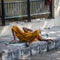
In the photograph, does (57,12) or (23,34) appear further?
(57,12)

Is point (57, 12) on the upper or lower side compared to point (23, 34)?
upper

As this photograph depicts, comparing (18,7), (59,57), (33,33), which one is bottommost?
(59,57)

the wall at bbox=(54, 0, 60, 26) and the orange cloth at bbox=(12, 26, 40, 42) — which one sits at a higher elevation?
the wall at bbox=(54, 0, 60, 26)

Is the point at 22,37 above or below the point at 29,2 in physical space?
below

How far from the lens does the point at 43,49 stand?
946 cm

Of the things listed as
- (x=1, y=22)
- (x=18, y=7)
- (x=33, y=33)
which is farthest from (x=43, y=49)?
(x=18, y=7)

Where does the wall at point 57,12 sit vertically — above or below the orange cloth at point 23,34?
above

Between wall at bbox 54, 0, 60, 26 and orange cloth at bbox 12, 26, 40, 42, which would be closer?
orange cloth at bbox 12, 26, 40, 42

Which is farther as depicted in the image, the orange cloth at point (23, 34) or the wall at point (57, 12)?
the wall at point (57, 12)

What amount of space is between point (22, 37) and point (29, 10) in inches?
132

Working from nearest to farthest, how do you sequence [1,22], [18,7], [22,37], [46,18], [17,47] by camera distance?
[17,47] → [22,37] → [1,22] → [18,7] → [46,18]

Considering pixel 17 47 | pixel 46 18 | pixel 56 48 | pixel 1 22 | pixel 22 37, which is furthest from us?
pixel 46 18

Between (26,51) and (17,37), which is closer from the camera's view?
(26,51)

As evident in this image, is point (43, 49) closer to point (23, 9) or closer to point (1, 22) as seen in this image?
point (1, 22)
